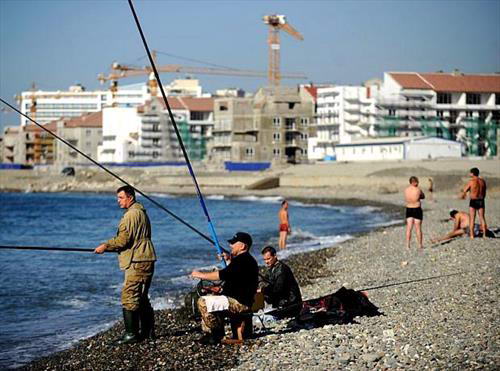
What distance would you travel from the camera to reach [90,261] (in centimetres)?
2152

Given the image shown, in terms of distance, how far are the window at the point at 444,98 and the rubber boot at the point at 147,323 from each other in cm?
7280

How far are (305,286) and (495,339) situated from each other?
598cm

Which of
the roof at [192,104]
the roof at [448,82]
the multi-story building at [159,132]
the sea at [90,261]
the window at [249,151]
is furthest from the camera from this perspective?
the roof at [192,104]

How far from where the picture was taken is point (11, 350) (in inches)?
422

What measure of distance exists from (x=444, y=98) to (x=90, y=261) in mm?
62740

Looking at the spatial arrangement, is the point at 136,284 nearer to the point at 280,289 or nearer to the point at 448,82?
the point at 280,289

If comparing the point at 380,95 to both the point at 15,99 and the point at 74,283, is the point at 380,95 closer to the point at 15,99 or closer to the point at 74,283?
the point at 74,283

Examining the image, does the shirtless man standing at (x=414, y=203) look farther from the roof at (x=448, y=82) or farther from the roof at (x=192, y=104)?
the roof at (x=192, y=104)

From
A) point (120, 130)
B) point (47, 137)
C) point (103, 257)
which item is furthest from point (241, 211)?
point (47, 137)

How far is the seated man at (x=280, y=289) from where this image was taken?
9961 millimetres

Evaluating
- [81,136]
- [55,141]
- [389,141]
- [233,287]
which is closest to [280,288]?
[233,287]

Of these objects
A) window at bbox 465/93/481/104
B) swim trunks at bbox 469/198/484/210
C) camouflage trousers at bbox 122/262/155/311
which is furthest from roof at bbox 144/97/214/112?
camouflage trousers at bbox 122/262/155/311

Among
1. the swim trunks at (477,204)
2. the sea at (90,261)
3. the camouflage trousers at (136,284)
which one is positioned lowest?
the sea at (90,261)

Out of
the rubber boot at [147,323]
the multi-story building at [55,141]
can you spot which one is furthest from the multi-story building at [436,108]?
the rubber boot at [147,323]
